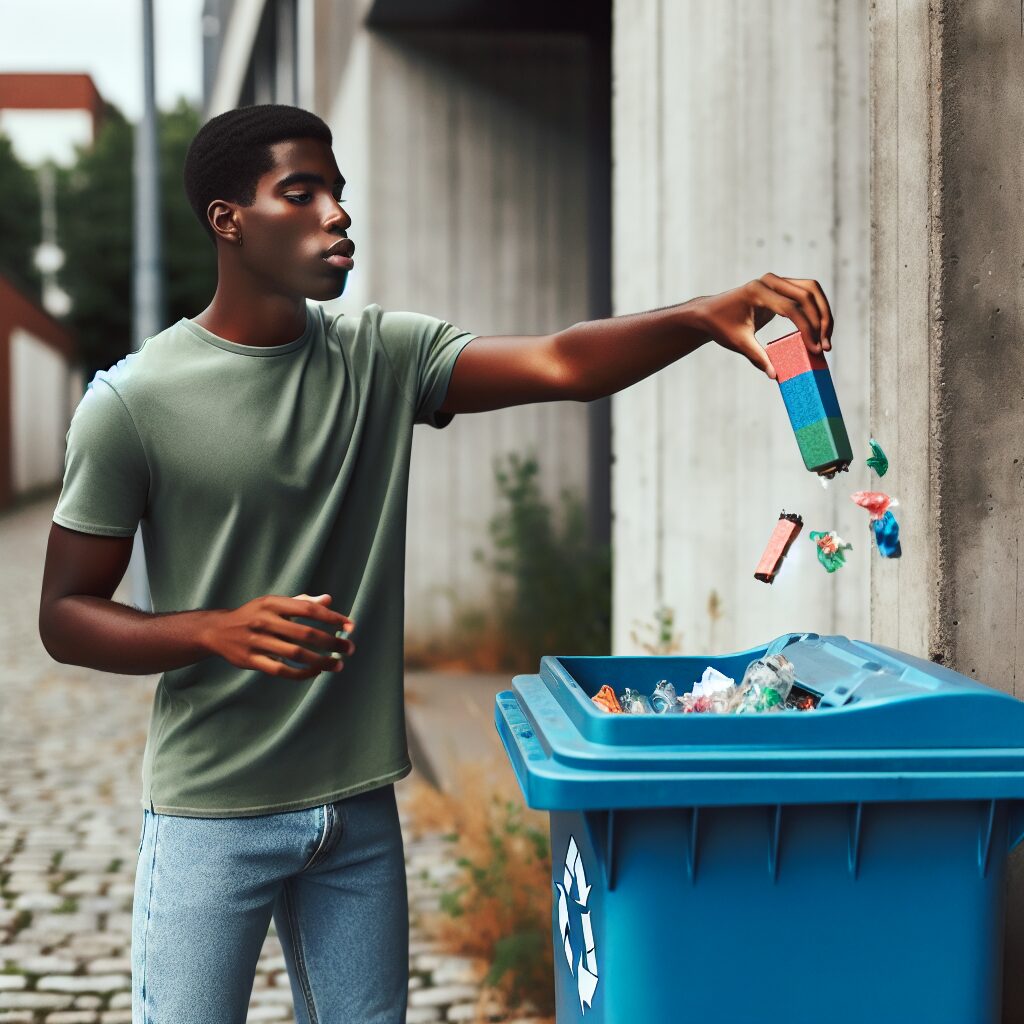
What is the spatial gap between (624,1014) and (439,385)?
3.41ft

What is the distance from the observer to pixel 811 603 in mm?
4027

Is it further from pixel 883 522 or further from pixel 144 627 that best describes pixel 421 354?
pixel 883 522

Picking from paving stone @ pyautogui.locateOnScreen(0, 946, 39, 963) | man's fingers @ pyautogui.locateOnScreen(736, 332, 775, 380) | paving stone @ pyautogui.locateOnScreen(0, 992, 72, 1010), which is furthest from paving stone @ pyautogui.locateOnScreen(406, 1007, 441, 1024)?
man's fingers @ pyautogui.locateOnScreen(736, 332, 775, 380)

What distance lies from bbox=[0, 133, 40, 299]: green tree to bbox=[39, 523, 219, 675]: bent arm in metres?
46.9

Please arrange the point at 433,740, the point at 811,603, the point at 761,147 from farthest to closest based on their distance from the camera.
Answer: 1. the point at 433,740
2. the point at 761,147
3. the point at 811,603

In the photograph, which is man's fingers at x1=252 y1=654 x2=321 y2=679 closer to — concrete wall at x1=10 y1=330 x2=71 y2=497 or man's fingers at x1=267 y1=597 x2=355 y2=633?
man's fingers at x1=267 y1=597 x2=355 y2=633

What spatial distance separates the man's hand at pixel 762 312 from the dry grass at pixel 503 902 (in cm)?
253

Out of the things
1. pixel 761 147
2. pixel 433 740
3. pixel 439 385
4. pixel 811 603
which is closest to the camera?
pixel 439 385

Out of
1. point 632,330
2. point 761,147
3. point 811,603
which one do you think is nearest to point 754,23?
point 761,147

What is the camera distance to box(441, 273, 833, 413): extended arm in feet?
6.82

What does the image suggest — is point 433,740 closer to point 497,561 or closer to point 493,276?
point 497,561

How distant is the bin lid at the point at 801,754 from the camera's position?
1.96 metres

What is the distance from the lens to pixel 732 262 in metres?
4.52

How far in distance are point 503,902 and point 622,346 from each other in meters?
2.65
